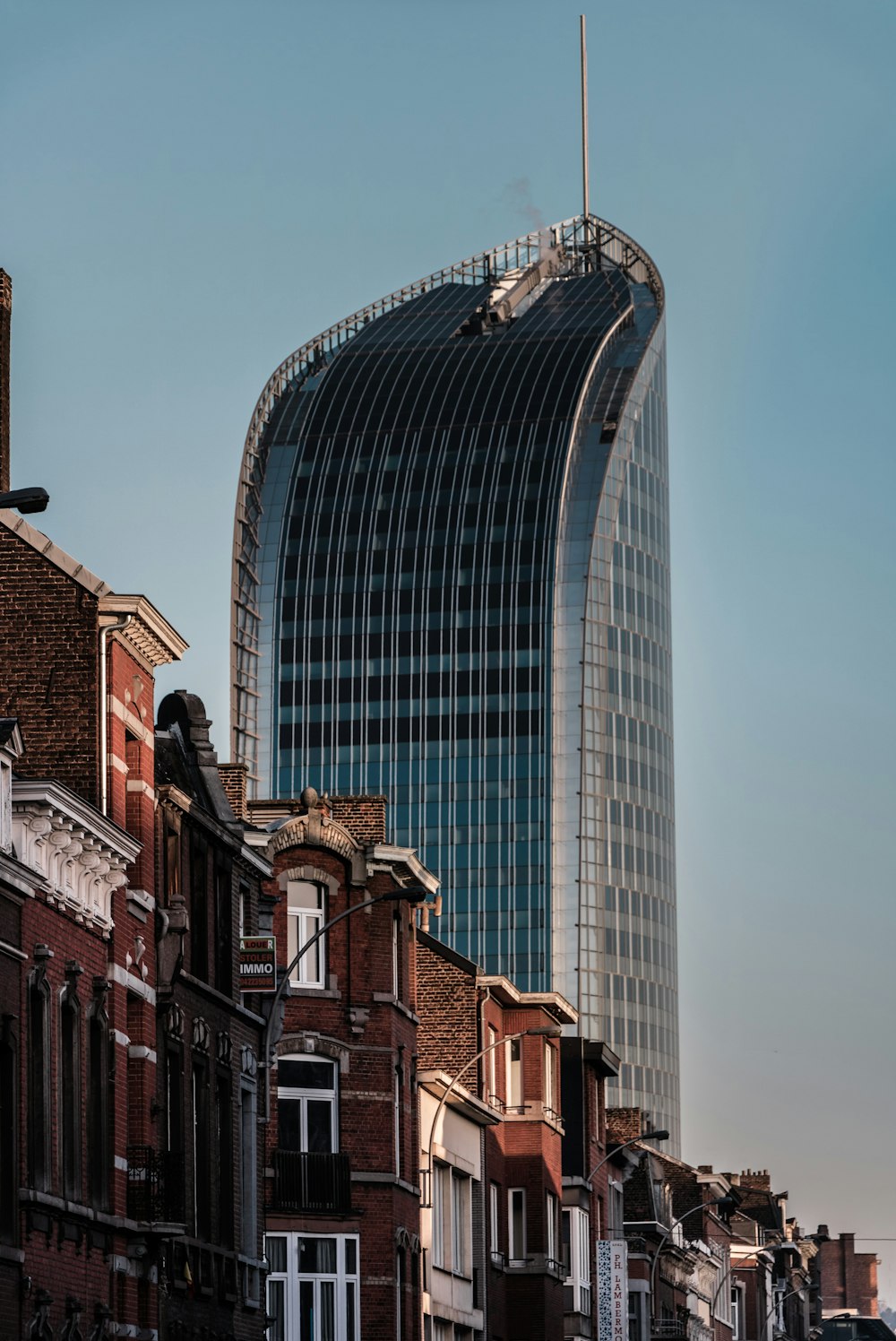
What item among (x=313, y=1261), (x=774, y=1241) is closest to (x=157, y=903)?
(x=313, y=1261)

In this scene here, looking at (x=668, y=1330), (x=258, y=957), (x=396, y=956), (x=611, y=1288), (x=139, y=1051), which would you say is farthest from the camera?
(x=668, y=1330)

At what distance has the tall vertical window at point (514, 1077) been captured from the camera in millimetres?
79000

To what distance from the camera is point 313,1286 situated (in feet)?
193

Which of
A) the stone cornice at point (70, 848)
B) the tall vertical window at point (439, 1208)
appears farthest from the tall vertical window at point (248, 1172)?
the tall vertical window at point (439, 1208)

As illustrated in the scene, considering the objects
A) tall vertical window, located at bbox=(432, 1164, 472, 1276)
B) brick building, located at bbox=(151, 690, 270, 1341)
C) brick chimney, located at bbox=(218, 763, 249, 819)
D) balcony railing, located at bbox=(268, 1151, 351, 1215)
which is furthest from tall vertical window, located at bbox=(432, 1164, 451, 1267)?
brick building, located at bbox=(151, 690, 270, 1341)

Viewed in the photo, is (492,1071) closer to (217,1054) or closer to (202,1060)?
(217,1054)

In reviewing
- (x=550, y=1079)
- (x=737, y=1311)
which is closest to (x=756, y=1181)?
(x=737, y=1311)

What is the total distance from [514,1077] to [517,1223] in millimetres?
→ 4263

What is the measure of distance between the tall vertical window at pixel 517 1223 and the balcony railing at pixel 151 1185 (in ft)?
115

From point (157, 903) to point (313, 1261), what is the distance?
16.4m

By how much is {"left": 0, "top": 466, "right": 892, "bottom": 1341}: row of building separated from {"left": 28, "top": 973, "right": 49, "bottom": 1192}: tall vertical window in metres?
0.04

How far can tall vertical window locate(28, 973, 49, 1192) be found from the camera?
38.2 meters

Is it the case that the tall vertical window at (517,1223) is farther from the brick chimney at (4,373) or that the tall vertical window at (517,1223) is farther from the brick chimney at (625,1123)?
the brick chimney at (4,373)

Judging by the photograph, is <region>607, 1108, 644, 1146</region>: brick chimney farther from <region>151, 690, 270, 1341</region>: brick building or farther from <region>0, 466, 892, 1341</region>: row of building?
<region>151, 690, 270, 1341</region>: brick building
